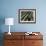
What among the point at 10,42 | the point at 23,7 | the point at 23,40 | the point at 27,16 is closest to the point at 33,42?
the point at 23,40

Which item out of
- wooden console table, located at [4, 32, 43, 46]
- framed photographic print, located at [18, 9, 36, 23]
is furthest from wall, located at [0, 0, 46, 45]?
wooden console table, located at [4, 32, 43, 46]

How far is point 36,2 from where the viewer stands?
440 centimetres

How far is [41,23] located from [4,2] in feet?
4.84

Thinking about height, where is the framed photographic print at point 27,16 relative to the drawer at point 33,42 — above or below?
above

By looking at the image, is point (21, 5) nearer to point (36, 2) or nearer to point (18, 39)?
point (36, 2)

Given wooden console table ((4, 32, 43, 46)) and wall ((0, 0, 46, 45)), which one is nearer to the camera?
wooden console table ((4, 32, 43, 46))

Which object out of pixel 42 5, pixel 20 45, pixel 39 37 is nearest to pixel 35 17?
pixel 42 5

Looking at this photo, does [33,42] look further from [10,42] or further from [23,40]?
[10,42]

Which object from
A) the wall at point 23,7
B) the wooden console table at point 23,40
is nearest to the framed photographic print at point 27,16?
the wall at point 23,7

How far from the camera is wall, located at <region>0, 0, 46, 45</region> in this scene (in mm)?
4402

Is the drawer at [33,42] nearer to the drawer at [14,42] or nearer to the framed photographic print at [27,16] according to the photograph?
the drawer at [14,42]

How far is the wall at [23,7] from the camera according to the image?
4402mm

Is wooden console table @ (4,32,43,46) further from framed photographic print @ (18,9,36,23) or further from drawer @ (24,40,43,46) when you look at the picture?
framed photographic print @ (18,9,36,23)

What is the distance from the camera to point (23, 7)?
14.4ft
